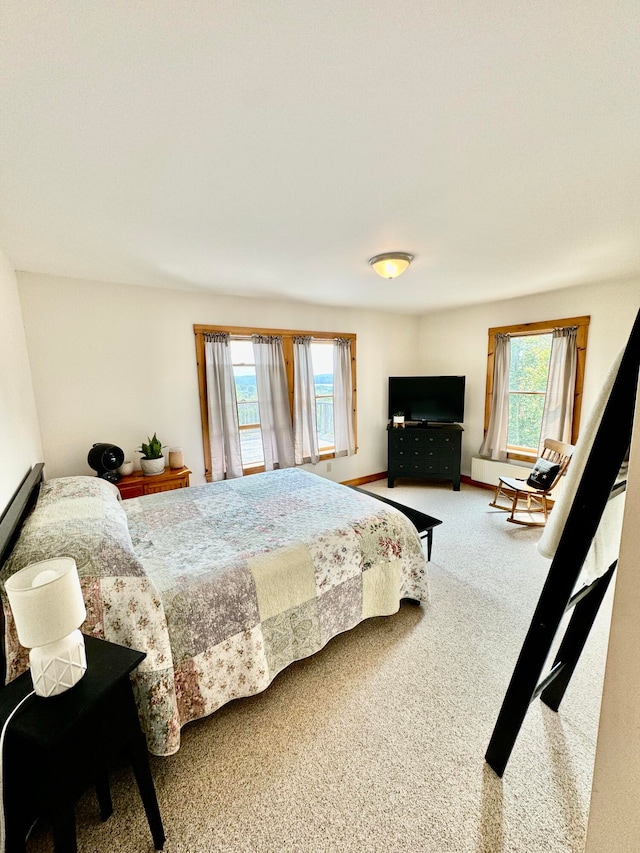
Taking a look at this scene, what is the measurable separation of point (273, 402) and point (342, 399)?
109 centimetres

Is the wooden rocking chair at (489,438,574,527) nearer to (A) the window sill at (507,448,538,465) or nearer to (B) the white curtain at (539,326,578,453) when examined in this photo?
(B) the white curtain at (539,326,578,453)

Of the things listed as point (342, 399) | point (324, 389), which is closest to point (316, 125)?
point (324, 389)

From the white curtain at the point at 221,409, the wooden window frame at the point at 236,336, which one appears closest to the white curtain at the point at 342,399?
the wooden window frame at the point at 236,336

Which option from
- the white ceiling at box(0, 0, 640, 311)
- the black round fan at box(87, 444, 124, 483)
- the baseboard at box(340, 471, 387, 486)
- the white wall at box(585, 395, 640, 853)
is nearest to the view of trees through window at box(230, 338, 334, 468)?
the baseboard at box(340, 471, 387, 486)

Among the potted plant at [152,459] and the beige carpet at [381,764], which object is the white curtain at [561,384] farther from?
the potted plant at [152,459]

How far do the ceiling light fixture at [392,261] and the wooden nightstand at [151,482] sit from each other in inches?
100.0

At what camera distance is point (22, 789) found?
1.00 metres

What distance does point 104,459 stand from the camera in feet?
9.41

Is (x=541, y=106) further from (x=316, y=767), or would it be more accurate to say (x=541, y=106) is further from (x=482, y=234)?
(x=316, y=767)

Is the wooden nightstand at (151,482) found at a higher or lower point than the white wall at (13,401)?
lower

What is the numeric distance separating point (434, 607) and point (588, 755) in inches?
39.2

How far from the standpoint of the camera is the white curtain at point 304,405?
428 centimetres

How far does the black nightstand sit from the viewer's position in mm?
923

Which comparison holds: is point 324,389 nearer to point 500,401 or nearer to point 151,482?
point 500,401
